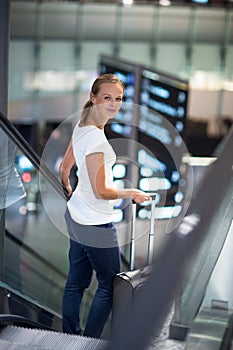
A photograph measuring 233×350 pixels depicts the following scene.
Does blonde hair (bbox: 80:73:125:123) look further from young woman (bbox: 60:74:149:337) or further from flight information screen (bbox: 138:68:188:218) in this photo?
flight information screen (bbox: 138:68:188:218)

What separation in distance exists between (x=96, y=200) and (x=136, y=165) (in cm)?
295

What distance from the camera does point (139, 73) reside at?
7.53 metres

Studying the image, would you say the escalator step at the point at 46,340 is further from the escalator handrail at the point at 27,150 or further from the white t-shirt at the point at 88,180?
the escalator handrail at the point at 27,150

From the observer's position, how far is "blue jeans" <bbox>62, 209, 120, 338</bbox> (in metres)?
3.72

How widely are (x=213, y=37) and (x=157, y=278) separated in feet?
58.4

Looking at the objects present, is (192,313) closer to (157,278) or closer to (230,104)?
(157,278)

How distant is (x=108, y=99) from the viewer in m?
3.53

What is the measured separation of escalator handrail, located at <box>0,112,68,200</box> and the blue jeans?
420mm

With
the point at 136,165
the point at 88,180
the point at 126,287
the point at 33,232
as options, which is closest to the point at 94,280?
the point at 126,287

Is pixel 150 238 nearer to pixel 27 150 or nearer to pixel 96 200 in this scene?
pixel 96 200

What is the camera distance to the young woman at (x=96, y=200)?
3397 millimetres

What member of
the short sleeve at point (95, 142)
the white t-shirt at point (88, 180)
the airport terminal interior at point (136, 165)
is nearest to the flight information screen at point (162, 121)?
the airport terminal interior at point (136, 165)

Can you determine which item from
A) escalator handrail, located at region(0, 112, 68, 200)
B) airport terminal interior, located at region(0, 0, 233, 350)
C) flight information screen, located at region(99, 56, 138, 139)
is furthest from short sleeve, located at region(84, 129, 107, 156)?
flight information screen, located at region(99, 56, 138, 139)

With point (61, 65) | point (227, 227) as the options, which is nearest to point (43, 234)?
point (227, 227)
